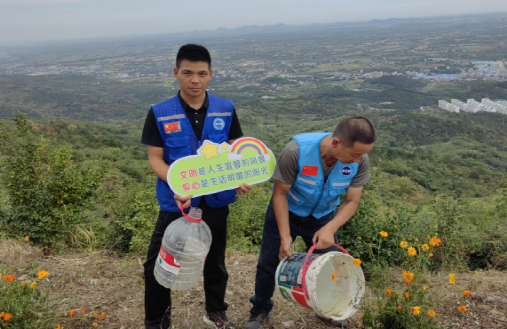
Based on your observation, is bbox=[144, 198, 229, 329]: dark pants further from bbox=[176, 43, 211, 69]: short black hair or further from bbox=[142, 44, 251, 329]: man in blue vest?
bbox=[176, 43, 211, 69]: short black hair

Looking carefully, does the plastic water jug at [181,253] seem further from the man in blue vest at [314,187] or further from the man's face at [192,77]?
the man's face at [192,77]

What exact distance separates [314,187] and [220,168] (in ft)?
1.68

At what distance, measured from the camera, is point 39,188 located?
10.0 feet

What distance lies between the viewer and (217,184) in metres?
1.79

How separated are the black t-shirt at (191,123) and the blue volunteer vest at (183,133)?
0.08ft

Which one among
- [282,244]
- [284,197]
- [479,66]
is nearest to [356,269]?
[282,244]

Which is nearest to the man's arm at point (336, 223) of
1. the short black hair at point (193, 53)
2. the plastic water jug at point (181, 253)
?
the plastic water jug at point (181, 253)

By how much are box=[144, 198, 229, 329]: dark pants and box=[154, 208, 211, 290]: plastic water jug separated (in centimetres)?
9

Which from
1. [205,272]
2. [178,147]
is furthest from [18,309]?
[178,147]

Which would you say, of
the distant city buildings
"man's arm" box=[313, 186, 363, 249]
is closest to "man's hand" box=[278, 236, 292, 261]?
"man's arm" box=[313, 186, 363, 249]

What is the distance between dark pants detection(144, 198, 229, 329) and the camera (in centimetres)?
189

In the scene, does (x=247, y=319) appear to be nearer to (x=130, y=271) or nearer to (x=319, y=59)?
(x=130, y=271)

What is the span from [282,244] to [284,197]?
0.86ft

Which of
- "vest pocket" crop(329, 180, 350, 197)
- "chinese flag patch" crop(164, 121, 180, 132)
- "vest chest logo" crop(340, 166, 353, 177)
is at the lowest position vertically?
"vest pocket" crop(329, 180, 350, 197)
